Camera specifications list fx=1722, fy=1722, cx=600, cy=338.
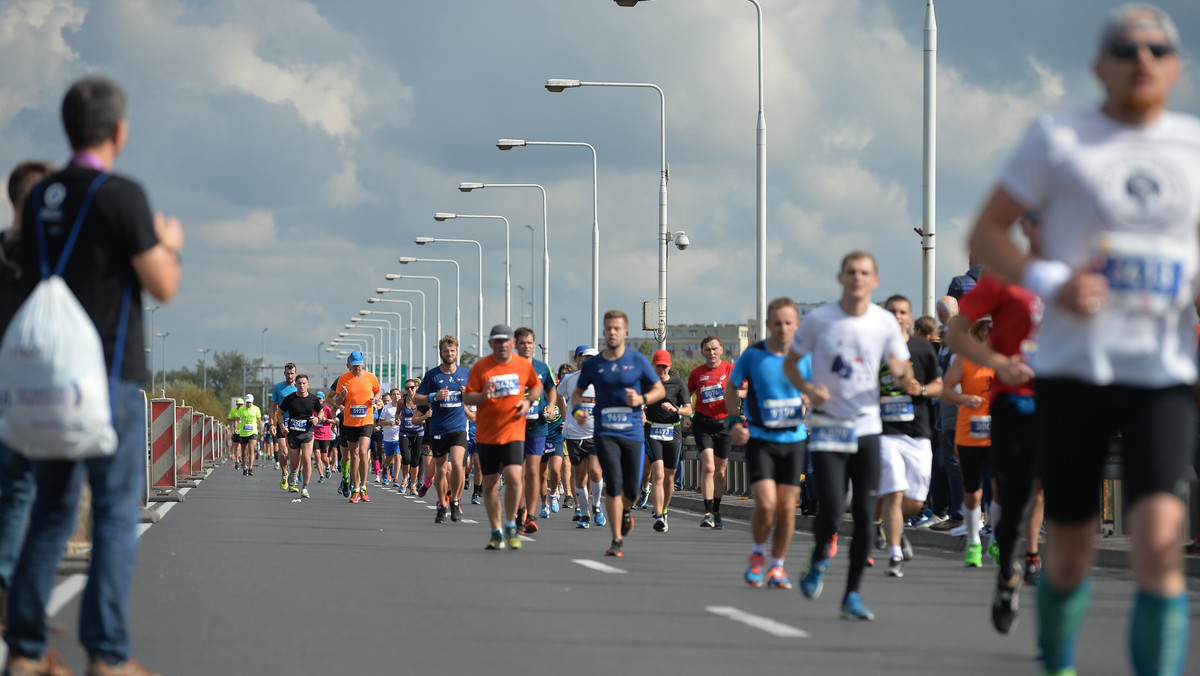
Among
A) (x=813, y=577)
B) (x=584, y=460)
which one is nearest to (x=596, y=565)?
(x=813, y=577)

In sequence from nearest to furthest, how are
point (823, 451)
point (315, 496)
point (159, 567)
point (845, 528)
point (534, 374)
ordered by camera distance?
point (823, 451), point (159, 567), point (534, 374), point (845, 528), point (315, 496)

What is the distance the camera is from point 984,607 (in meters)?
10.5

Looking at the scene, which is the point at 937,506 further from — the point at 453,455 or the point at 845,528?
the point at 453,455

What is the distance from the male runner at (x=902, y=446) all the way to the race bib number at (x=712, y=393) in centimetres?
588

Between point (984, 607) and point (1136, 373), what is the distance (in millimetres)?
5863

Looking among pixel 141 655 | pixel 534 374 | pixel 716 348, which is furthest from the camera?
pixel 716 348

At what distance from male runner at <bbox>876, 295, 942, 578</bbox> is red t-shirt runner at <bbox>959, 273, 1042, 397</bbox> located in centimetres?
288

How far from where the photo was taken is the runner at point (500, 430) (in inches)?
608

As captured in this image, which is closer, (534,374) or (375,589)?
(375,589)

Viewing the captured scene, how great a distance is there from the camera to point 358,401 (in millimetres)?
26625

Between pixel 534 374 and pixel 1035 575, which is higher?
pixel 534 374

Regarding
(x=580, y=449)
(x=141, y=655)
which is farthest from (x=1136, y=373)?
(x=580, y=449)

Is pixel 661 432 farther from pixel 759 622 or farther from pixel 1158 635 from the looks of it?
pixel 1158 635

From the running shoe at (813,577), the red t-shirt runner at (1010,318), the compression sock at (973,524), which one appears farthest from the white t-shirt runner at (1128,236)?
the compression sock at (973,524)
